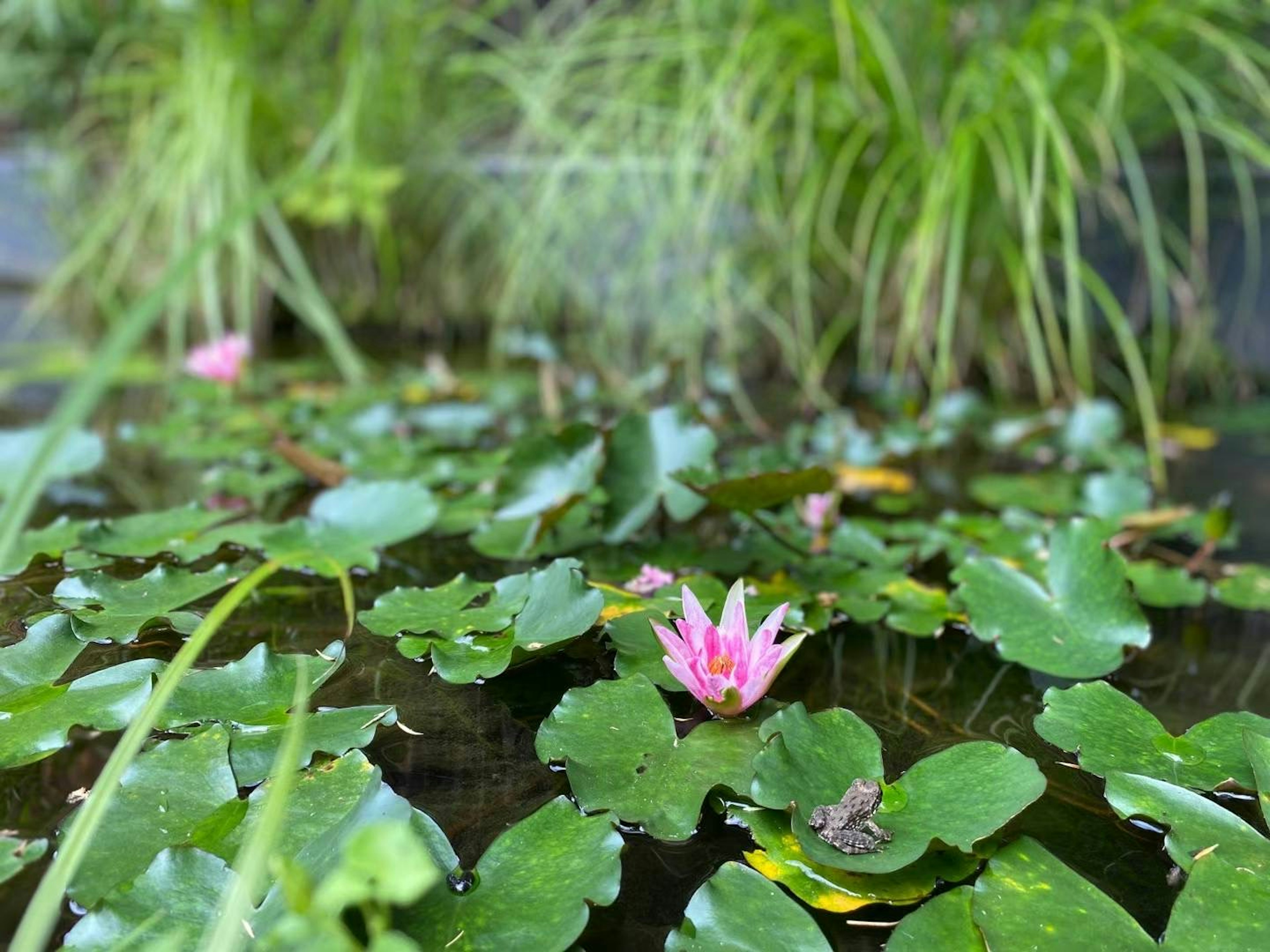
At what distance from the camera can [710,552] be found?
907 millimetres

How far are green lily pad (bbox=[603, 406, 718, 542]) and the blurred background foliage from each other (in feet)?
2.06

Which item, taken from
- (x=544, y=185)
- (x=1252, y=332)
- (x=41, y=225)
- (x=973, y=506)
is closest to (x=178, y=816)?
(x=973, y=506)

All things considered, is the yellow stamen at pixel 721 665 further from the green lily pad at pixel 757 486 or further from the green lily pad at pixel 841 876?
the green lily pad at pixel 757 486

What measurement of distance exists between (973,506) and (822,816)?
826 mm

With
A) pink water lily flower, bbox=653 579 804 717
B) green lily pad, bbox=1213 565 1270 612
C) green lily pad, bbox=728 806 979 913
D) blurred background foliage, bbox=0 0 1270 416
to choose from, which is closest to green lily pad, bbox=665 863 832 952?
green lily pad, bbox=728 806 979 913

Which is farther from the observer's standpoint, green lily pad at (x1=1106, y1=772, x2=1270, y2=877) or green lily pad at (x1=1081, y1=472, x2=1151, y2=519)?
green lily pad at (x1=1081, y1=472, x2=1151, y2=519)

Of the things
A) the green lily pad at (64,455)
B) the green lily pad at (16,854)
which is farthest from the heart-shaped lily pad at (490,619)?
the green lily pad at (64,455)

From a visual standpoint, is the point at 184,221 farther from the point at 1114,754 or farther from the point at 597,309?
the point at 1114,754

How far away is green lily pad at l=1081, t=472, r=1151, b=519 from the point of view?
110 centimetres

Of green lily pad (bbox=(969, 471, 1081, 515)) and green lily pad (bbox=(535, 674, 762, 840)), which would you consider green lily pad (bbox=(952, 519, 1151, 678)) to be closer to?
green lily pad (bbox=(535, 674, 762, 840))

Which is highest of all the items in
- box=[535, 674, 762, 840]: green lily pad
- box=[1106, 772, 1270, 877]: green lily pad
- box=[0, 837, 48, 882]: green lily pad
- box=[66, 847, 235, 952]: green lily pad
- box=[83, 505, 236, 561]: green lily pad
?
box=[0, 837, 48, 882]: green lily pad

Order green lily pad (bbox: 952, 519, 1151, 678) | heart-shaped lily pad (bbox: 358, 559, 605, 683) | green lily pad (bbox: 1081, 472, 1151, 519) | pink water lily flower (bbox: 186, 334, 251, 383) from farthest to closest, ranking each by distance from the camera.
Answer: pink water lily flower (bbox: 186, 334, 251, 383), green lily pad (bbox: 1081, 472, 1151, 519), green lily pad (bbox: 952, 519, 1151, 678), heart-shaped lily pad (bbox: 358, 559, 605, 683)

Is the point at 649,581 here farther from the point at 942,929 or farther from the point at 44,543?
the point at 44,543

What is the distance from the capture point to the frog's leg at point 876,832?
1.55 feet
